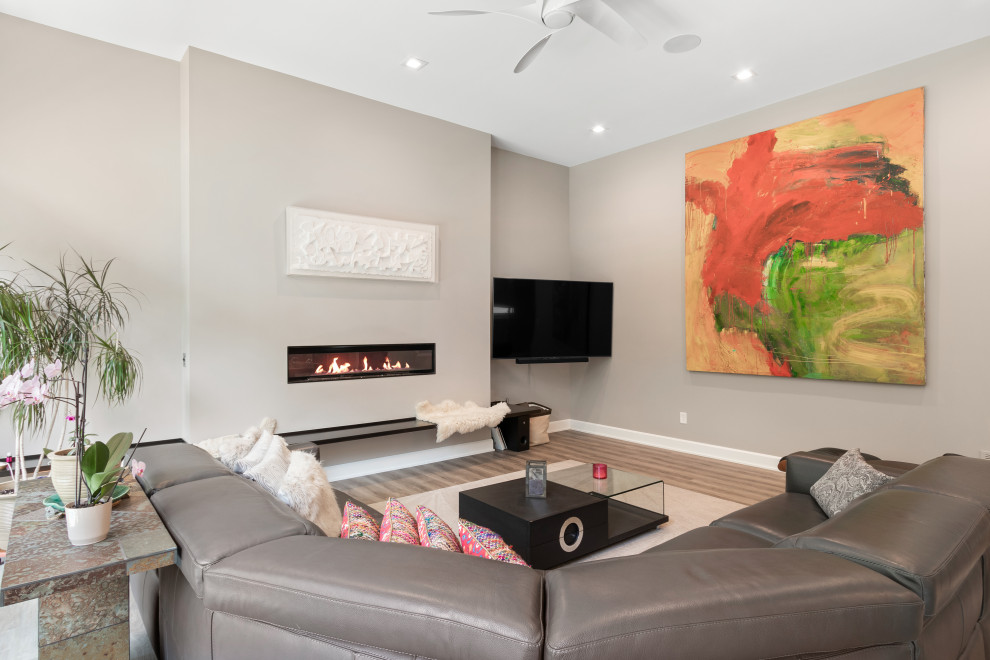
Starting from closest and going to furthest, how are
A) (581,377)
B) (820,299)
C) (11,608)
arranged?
1. (11,608)
2. (820,299)
3. (581,377)

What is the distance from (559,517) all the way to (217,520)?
5.64 feet

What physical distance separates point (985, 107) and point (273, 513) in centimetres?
480

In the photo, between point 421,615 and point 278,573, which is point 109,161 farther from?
point 421,615

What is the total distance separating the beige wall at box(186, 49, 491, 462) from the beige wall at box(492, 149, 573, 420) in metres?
0.52

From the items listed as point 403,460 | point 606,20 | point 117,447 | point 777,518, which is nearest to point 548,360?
point 403,460

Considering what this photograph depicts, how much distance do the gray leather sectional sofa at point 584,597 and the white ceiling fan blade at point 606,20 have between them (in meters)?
2.69

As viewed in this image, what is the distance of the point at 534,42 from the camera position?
3559 mm

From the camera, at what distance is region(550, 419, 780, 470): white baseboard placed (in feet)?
15.4

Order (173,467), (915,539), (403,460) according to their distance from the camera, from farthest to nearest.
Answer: (403,460) → (173,467) → (915,539)

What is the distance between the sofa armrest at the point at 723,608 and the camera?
87 centimetres

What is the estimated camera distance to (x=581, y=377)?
20.6 feet

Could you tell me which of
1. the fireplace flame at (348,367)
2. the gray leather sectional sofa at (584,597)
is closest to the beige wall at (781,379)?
the fireplace flame at (348,367)

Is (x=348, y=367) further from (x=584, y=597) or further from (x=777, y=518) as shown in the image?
(x=584, y=597)

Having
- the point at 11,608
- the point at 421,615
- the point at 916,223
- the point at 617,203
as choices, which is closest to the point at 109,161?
the point at 11,608
